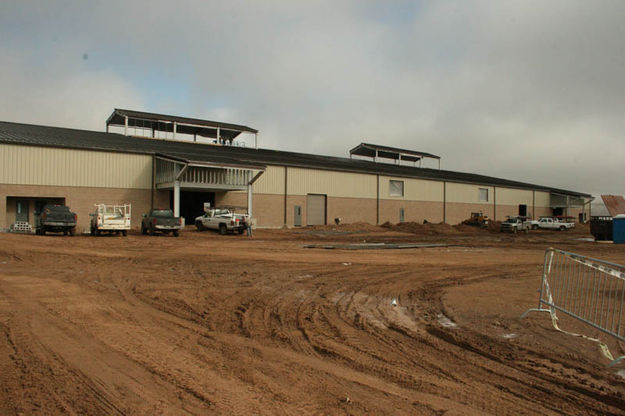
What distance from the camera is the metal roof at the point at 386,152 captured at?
59591 mm

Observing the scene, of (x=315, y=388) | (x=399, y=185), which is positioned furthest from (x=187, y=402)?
(x=399, y=185)

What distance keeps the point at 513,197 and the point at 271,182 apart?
36.4m

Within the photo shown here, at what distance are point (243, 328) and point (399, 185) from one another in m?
42.0

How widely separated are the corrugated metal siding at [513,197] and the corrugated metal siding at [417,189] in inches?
445

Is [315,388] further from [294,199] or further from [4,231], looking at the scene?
[294,199]

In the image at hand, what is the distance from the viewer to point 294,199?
3903cm

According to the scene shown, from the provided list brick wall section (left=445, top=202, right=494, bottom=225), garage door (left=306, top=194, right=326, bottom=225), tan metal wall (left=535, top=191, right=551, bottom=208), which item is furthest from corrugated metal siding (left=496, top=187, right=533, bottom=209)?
garage door (left=306, top=194, right=326, bottom=225)

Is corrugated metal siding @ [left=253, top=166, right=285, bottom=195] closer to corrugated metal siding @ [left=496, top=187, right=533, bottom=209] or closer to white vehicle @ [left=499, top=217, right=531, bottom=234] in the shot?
white vehicle @ [left=499, top=217, right=531, bottom=234]

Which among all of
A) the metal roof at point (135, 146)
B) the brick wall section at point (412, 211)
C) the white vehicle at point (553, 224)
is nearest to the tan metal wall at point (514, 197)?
the white vehicle at point (553, 224)

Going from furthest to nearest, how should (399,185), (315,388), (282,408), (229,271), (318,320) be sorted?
(399,185), (229,271), (318,320), (315,388), (282,408)

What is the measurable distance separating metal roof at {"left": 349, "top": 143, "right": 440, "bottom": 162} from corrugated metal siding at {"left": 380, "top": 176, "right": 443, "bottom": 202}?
39.1ft

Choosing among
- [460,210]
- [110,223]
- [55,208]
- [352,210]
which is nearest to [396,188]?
[352,210]

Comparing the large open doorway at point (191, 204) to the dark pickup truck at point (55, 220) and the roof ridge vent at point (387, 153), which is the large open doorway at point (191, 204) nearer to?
the dark pickup truck at point (55, 220)

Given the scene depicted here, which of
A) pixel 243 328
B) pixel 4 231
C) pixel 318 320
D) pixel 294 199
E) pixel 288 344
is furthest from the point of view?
pixel 294 199
